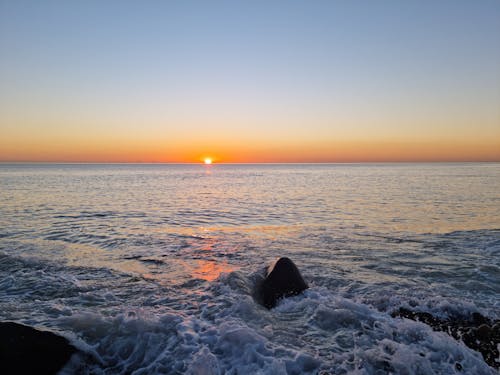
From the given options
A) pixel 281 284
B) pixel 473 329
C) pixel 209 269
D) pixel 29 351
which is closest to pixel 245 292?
pixel 281 284

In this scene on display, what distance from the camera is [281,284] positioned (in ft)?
27.5

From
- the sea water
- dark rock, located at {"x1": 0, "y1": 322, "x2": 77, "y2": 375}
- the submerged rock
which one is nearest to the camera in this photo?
dark rock, located at {"x1": 0, "y1": 322, "x2": 77, "y2": 375}

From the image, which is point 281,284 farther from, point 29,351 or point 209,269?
point 29,351

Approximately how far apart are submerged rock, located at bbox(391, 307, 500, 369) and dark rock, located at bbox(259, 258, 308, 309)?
2376 mm

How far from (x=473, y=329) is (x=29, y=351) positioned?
26.9 ft

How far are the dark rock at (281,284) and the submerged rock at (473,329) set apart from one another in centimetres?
238

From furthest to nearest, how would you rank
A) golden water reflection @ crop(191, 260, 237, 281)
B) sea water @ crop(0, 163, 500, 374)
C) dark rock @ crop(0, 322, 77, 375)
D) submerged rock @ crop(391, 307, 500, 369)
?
golden water reflection @ crop(191, 260, 237, 281)
submerged rock @ crop(391, 307, 500, 369)
sea water @ crop(0, 163, 500, 374)
dark rock @ crop(0, 322, 77, 375)

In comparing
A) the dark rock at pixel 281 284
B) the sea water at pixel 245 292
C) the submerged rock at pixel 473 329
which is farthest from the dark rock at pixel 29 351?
the submerged rock at pixel 473 329

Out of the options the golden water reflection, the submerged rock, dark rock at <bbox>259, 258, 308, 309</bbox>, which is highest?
dark rock at <bbox>259, 258, 308, 309</bbox>

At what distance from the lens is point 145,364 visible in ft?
18.0

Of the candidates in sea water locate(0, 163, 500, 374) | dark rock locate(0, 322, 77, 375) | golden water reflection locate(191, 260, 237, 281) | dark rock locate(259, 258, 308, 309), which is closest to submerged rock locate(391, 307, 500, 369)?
sea water locate(0, 163, 500, 374)

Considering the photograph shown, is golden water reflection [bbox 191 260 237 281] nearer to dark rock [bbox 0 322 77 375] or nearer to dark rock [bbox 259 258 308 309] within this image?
dark rock [bbox 259 258 308 309]

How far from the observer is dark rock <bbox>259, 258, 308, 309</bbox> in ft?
26.7

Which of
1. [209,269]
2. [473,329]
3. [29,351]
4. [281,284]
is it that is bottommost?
[209,269]
